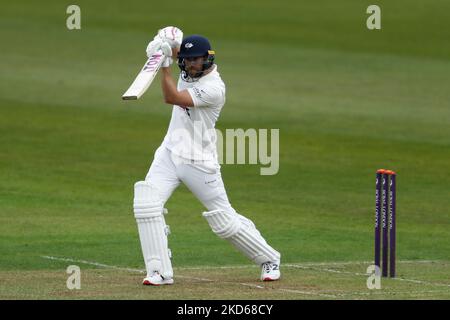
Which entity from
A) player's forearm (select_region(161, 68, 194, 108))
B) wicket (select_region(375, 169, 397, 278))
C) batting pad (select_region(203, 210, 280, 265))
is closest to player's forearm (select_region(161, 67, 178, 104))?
player's forearm (select_region(161, 68, 194, 108))

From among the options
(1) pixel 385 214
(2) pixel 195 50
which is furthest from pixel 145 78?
(1) pixel 385 214

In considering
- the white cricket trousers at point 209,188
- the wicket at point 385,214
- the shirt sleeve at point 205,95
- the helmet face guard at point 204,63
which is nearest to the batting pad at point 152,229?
the white cricket trousers at point 209,188

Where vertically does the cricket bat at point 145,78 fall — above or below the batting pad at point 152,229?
above

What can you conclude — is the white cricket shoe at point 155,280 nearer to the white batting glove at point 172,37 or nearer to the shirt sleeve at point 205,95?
the shirt sleeve at point 205,95

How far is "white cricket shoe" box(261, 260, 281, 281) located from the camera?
11125mm

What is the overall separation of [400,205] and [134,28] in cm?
2119

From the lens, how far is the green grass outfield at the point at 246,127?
474 inches

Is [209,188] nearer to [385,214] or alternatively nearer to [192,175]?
[192,175]

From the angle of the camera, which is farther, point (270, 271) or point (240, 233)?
point (270, 271)

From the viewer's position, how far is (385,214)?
11125 millimetres

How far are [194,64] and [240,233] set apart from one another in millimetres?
1553

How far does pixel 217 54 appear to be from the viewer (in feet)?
107

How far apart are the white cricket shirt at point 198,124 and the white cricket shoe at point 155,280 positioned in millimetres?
1089

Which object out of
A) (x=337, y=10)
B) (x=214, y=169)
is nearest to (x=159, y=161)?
(x=214, y=169)
